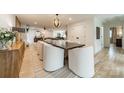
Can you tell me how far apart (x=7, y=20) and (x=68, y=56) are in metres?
1.16

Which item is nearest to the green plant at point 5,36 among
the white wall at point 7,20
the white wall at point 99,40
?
the white wall at point 7,20

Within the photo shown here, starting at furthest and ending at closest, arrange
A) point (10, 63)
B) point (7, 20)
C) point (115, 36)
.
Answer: point (115, 36), point (7, 20), point (10, 63)

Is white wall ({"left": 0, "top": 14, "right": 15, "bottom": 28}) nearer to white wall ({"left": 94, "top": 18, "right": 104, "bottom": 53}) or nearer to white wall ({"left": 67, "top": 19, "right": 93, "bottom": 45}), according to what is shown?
white wall ({"left": 67, "top": 19, "right": 93, "bottom": 45})

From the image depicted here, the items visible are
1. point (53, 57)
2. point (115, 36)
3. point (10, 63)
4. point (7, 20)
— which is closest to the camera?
point (10, 63)

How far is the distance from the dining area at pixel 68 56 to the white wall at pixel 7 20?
0.59m

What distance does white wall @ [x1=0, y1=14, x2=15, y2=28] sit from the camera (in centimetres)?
204

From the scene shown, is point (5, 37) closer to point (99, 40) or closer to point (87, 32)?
point (87, 32)

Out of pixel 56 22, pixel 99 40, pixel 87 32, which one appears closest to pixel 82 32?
pixel 87 32

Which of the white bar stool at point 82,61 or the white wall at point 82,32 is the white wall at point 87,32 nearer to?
the white wall at point 82,32

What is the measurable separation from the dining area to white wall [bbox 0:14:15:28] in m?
0.59

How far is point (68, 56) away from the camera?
2225 mm
